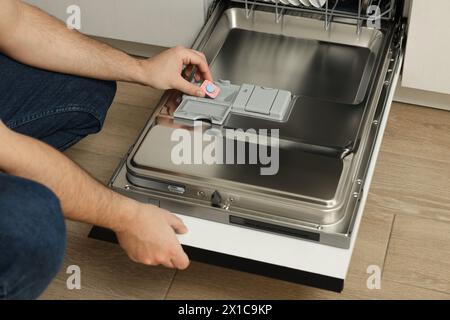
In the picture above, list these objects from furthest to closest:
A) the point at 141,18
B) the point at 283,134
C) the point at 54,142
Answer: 1. the point at 141,18
2. the point at 54,142
3. the point at 283,134

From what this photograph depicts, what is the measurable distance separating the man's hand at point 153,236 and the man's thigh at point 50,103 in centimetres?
31

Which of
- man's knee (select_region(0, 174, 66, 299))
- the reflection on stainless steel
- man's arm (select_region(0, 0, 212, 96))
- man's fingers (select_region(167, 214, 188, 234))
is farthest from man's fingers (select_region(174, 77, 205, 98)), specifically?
man's knee (select_region(0, 174, 66, 299))

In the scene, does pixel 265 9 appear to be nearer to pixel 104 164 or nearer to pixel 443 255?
pixel 104 164

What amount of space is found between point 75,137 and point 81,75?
0.12m

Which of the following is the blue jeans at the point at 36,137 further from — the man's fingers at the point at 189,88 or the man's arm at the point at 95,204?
the man's fingers at the point at 189,88

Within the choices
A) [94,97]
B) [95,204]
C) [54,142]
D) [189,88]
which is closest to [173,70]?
[189,88]

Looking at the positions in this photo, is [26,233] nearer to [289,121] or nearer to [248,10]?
[289,121]

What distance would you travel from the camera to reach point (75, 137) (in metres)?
1.65

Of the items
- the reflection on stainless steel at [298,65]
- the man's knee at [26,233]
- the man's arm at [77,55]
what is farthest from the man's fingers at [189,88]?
the man's knee at [26,233]

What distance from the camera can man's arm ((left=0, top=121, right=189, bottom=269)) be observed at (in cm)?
128

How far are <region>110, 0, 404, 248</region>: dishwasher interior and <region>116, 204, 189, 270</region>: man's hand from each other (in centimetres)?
8

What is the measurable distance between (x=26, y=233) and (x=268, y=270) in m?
0.39

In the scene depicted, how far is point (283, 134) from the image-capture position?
1526 millimetres

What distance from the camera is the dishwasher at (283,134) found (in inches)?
54.5
